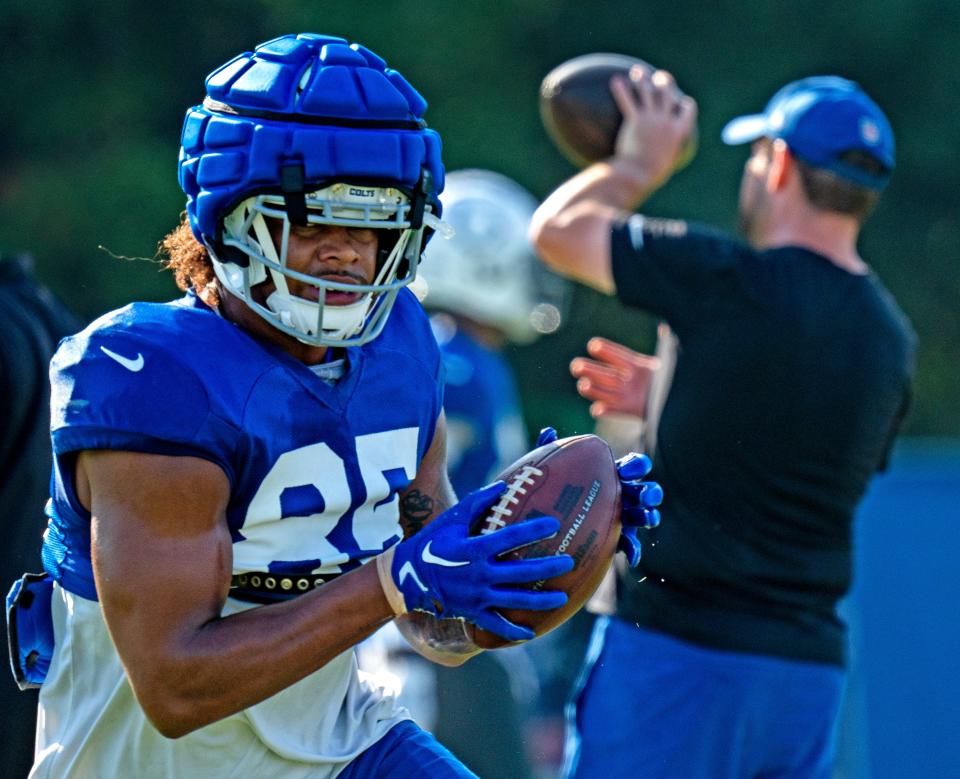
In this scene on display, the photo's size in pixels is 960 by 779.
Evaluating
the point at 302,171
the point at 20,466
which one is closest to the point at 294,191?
the point at 302,171

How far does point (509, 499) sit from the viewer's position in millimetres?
2594

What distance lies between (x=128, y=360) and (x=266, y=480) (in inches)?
11.6

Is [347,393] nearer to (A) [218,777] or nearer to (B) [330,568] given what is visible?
(B) [330,568]

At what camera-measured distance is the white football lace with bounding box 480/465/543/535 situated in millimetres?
2557

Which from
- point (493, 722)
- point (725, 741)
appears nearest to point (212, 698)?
Answer: point (725, 741)

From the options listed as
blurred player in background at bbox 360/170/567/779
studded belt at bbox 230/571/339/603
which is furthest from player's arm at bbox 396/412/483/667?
blurred player in background at bbox 360/170/567/779

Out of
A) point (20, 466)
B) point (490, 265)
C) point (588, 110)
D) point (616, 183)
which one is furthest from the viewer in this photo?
point (490, 265)

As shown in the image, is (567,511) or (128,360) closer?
(128,360)

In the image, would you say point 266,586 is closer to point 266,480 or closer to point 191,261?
point 266,480

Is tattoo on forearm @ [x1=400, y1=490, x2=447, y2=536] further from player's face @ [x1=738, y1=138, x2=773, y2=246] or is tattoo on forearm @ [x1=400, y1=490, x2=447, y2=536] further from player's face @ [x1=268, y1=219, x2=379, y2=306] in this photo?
player's face @ [x1=738, y1=138, x2=773, y2=246]

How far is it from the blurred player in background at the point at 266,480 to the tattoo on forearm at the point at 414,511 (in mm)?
78

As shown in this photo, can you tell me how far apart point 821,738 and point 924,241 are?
11167 millimetres

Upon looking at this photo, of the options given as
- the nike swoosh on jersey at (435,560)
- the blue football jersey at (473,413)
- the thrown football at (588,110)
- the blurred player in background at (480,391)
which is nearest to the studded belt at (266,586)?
the nike swoosh on jersey at (435,560)

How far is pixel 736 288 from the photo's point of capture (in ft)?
13.7
